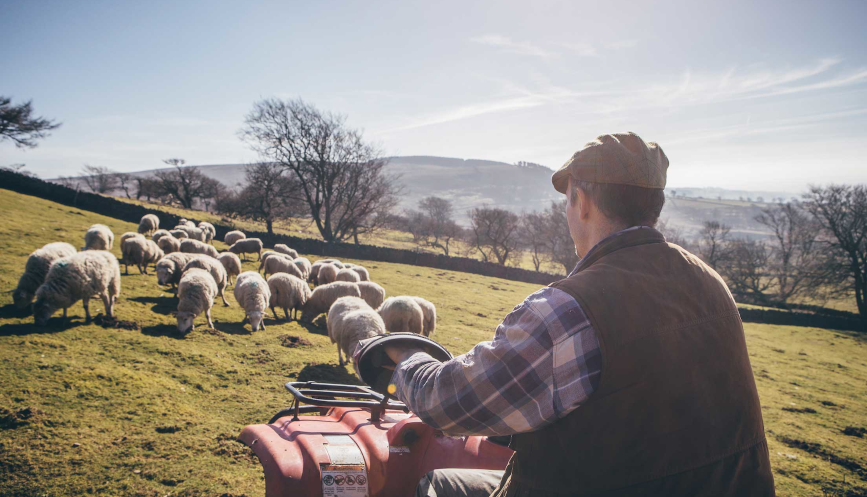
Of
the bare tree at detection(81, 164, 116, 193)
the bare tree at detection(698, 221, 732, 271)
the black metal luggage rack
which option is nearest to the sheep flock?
the black metal luggage rack

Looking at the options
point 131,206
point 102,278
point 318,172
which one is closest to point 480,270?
point 318,172

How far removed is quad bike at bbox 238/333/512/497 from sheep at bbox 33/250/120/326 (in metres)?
7.67

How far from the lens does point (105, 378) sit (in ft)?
19.0

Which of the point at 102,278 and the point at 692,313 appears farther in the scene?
the point at 102,278

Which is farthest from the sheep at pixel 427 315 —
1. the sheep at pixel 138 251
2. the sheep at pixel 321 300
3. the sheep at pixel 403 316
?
the sheep at pixel 138 251

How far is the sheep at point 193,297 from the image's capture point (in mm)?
8609

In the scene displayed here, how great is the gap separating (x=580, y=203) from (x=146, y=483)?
15.6ft

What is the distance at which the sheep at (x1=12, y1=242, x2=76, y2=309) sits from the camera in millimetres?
7878

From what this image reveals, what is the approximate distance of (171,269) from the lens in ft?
38.4

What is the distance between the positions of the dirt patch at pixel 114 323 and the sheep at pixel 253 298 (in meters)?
2.35

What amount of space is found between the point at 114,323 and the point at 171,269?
3.89m

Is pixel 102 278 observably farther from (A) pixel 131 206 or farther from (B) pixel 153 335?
(A) pixel 131 206

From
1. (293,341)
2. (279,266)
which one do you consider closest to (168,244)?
(279,266)

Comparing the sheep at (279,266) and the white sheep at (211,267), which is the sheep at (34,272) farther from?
the sheep at (279,266)
